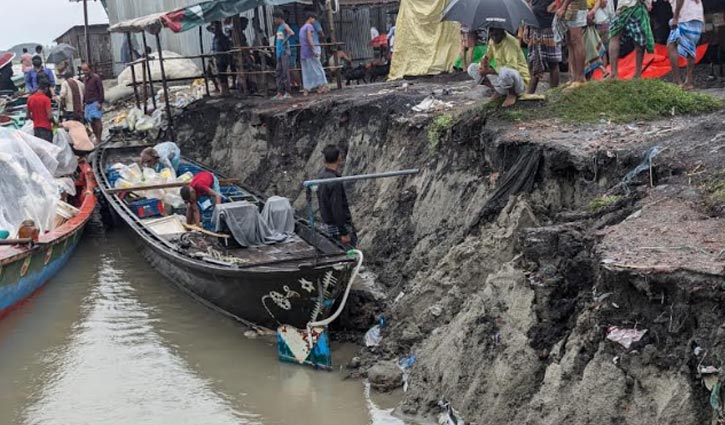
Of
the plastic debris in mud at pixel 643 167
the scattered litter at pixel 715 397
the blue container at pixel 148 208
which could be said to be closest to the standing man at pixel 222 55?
the blue container at pixel 148 208

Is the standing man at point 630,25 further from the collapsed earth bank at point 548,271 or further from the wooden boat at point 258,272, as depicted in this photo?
the wooden boat at point 258,272

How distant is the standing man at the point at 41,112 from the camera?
553 inches

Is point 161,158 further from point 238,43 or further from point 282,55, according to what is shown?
point 238,43

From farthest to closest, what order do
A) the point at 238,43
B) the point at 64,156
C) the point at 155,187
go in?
the point at 238,43 < the point at 64,156 < the point at 155,187

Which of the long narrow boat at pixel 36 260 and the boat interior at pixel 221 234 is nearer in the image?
the boat interior at pixel 221 234

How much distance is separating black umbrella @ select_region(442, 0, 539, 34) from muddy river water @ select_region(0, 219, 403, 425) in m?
3.74

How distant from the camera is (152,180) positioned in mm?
Result: 12742

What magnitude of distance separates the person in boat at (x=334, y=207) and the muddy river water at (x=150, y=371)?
4.61 feet

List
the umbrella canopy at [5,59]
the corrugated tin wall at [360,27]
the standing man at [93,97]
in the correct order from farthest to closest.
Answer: the umbrella canopy at [5,59] → the corrugated tin wall at [360,27] → the standing man at [93,97]

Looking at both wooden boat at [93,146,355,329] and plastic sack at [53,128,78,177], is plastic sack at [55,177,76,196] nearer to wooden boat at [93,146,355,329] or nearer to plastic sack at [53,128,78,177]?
plastic sack at [53,128,78,177]

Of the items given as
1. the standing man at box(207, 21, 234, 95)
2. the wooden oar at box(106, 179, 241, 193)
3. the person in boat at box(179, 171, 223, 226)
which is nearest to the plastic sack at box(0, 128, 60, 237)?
the wooden oar at box(106, 179, 241, 193)

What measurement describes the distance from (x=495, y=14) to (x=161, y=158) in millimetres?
6633

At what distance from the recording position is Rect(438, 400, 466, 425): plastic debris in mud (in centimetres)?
600

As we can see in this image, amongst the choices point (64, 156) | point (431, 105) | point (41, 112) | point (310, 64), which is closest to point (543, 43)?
point (431, 105)
